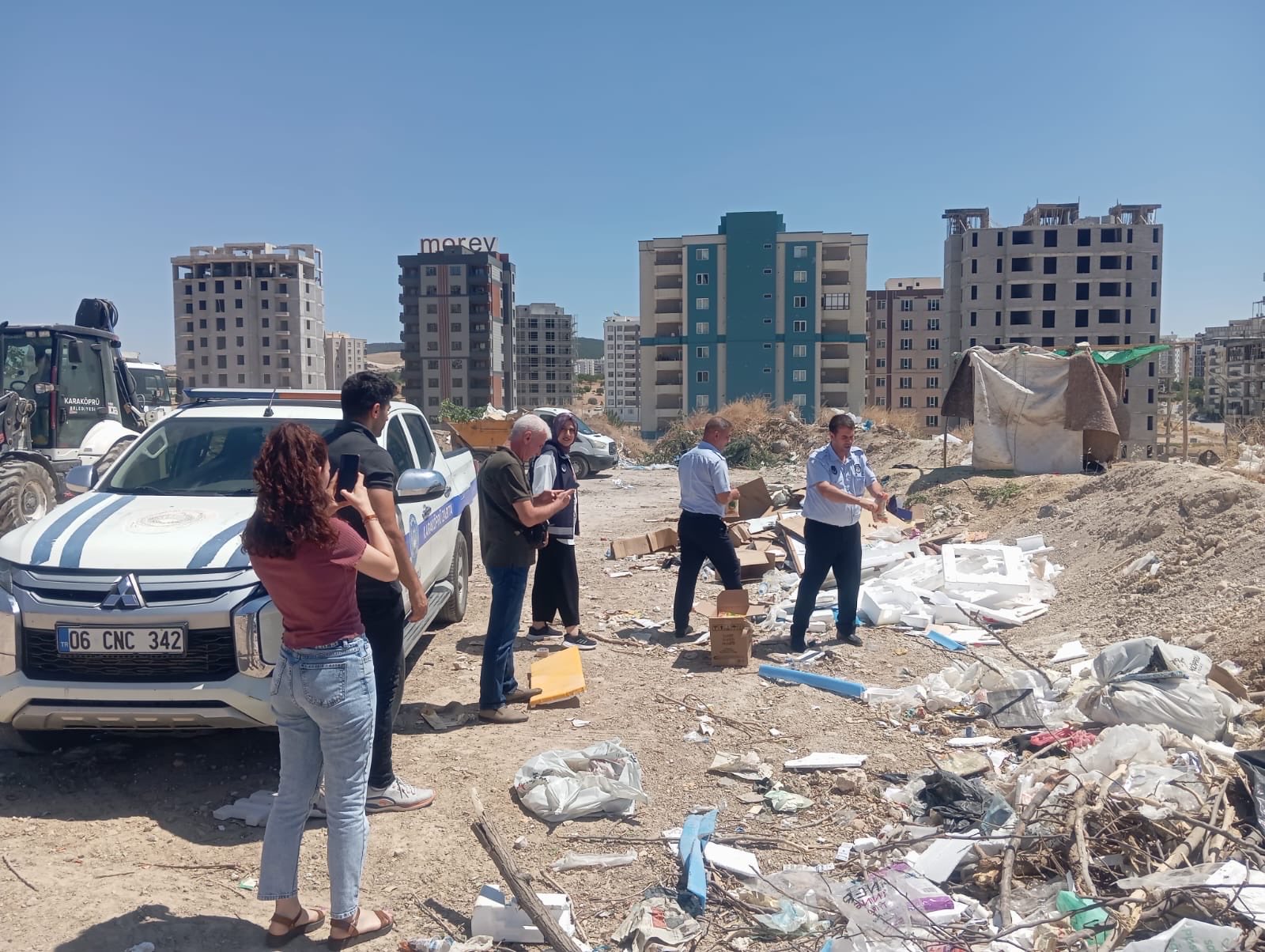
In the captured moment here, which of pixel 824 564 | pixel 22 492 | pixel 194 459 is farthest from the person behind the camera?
pixel 22 492

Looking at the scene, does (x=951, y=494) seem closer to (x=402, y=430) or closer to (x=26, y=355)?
(x=402, y=430)

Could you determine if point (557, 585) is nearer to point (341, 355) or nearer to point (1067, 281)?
point (1067, 281)

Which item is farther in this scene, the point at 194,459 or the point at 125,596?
the point at 194,459

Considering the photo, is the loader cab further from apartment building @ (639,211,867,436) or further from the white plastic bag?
apartment building @ (639,211,867,436)

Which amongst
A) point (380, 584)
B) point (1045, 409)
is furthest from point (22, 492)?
point (1045, 409)

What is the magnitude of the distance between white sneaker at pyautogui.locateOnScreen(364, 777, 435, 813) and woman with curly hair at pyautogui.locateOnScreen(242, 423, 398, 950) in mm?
941

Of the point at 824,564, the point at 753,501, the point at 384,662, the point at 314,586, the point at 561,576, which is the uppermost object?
the point at 314,586

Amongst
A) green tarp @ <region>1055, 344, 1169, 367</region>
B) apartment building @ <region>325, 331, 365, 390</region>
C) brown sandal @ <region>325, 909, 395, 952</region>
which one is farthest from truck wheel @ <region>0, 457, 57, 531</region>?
apartment building @ <region>325, 331, 365, 390</region>

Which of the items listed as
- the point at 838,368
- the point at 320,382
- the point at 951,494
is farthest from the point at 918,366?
the point at 951,494

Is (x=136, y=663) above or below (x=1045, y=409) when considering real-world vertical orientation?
below

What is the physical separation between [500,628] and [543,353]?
Result: 428 feet

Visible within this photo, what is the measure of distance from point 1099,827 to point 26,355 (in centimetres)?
1263

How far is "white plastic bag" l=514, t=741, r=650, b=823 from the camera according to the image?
4473mm

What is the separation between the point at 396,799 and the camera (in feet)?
14.6
